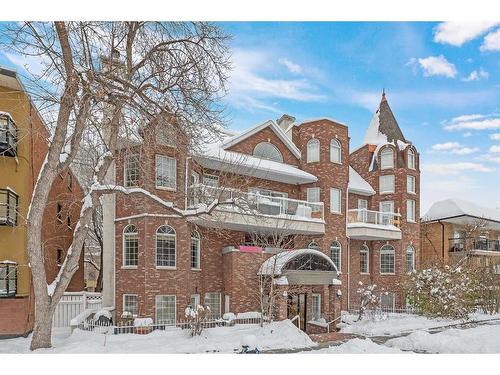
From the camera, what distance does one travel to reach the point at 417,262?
1056cm

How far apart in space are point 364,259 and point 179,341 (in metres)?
5.73

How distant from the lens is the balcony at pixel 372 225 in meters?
10.4

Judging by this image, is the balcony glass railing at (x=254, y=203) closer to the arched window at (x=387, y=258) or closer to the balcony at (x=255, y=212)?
the balcony at (x=255, y=212)

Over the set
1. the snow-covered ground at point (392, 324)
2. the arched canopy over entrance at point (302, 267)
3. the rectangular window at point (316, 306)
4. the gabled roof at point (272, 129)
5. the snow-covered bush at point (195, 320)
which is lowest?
the snow-covered ground at point (392, 324)

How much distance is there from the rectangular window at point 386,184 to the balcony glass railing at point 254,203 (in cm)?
213

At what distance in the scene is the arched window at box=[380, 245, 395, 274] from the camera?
10.6m

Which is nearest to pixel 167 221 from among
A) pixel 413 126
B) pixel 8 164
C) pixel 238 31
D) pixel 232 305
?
pixel 232 305

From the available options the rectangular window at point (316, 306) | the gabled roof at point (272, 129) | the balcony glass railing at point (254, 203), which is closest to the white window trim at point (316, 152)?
the gabled roof at point (272, 129)

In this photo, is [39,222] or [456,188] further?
[456,188]

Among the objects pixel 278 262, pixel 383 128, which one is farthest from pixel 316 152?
pixel 278 262

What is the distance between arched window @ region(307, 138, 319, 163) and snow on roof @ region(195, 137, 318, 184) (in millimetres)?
363

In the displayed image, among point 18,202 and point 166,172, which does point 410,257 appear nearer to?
point 166,172
